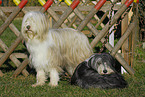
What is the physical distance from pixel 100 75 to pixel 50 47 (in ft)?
3.37

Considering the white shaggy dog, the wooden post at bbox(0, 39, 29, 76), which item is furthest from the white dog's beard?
the wooden post at bbox(0, 39, 29, 76)

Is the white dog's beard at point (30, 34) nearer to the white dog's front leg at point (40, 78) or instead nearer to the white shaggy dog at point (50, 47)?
A: the white shaggy dog at point (50, 47)

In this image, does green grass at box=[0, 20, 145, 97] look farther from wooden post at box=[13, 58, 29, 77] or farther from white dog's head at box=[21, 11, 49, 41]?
white dog's head at box=[21, 11, 49, 41]

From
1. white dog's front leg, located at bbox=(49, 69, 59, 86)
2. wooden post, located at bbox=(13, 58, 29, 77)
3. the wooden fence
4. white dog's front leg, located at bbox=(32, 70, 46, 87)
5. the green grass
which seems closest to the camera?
the green grass

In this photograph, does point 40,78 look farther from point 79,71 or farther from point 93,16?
point 93,16

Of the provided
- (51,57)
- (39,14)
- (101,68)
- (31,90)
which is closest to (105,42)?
(101,68)

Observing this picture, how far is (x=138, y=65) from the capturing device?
5605 mm

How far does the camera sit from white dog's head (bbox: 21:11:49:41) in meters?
3.84

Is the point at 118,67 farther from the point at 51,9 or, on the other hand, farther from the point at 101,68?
the point at 51,9

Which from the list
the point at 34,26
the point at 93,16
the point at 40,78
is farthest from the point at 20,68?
the point at 93,16

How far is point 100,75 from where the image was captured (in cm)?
389

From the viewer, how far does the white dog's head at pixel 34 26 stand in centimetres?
384

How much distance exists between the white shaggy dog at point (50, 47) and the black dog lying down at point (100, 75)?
49 centimetres

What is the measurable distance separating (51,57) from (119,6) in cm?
188
